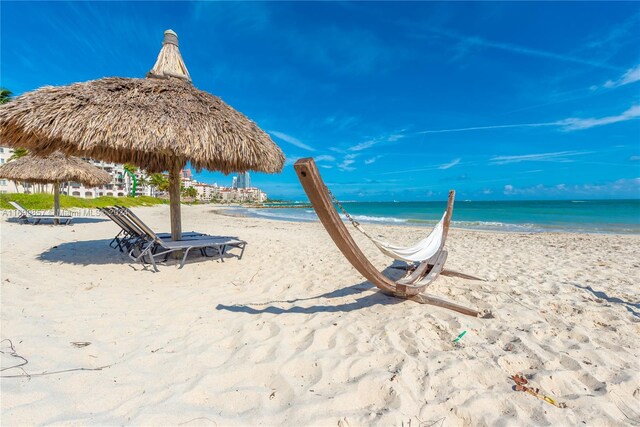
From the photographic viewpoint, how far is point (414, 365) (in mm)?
1929

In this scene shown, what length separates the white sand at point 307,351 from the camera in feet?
5.11

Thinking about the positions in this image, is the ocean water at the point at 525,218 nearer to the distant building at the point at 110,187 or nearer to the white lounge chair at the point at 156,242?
the distant building at the point at 110,187

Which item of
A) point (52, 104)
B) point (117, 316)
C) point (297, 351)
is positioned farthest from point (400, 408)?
point (52, 104)

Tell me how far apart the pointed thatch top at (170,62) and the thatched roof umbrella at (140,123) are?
0.08 ft

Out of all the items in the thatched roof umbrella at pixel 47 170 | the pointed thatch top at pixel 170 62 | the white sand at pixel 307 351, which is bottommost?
the white sand at pixel 307 351

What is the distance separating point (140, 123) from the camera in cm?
412

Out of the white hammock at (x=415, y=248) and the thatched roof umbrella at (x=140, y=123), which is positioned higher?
the thatched roof umbrella at (x=140, y=123)

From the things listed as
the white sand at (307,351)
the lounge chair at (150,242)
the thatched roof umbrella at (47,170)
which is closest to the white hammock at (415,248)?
the white sand at (307,351)

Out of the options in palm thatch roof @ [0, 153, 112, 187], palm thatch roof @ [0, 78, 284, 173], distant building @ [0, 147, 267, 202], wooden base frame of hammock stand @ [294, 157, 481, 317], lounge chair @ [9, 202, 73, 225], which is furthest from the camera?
distant building @ [0, 147, 267, 202]

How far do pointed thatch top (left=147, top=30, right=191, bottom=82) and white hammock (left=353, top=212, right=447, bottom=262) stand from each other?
4862 mm

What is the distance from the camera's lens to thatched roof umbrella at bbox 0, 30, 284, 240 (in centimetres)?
399

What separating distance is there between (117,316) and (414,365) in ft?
8.75

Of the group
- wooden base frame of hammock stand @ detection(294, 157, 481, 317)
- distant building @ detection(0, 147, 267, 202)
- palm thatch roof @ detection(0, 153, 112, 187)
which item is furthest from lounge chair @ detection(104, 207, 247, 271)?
distant building @ detection(0, 147, 267, 202)

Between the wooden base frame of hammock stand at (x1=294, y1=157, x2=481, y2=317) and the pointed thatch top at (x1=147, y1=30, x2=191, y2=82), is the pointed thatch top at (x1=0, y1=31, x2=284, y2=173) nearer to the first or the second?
the pointed thatch top at (x1=147, y1=30, x2=191, y2=82)
